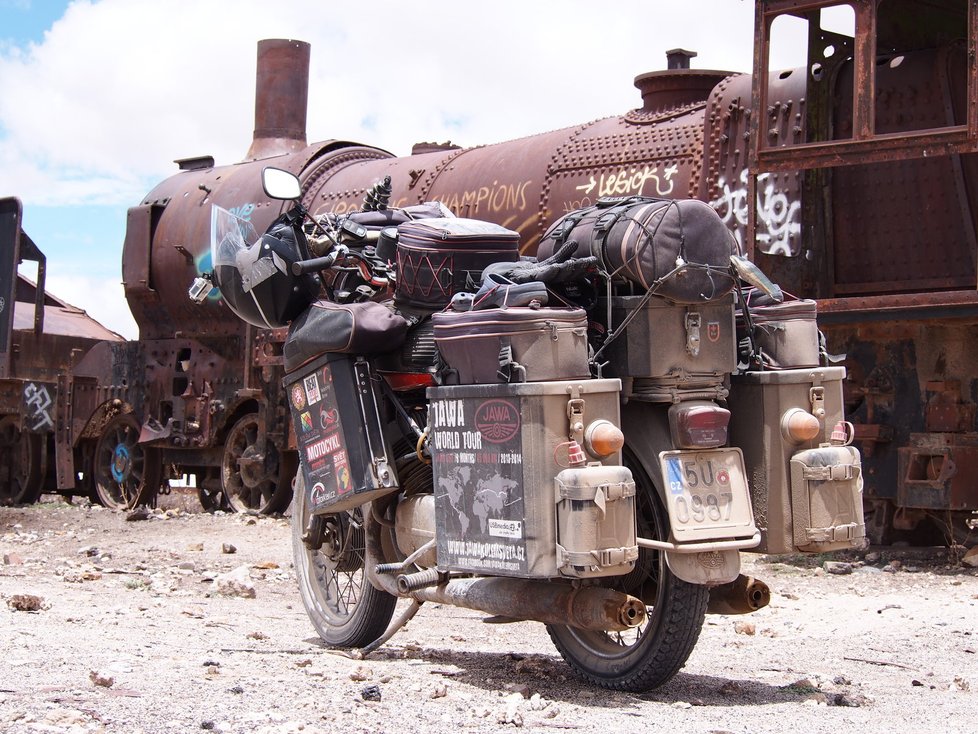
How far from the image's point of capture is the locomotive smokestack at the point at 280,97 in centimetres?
1359

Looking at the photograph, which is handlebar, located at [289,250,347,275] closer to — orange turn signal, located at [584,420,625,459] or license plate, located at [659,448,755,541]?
orange turn signal, located at [584,420,625,459]

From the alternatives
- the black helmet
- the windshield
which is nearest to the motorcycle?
the black helmet

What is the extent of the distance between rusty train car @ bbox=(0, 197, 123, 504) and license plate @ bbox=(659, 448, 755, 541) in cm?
993

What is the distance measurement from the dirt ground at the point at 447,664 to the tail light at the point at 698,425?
80 cm

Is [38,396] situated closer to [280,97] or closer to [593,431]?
[280,97]

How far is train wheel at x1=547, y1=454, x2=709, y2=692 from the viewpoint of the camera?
13.8 feet

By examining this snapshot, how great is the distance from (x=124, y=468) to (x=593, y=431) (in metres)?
10.4

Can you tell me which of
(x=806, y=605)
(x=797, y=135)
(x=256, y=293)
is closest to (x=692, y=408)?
(x=256, y=293)

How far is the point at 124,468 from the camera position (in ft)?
44.4

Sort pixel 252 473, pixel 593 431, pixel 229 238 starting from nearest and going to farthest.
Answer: pixel 593 431 < pixel 229 238 < pixel 252 473

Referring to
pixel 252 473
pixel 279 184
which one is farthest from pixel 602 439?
pixel 252 473

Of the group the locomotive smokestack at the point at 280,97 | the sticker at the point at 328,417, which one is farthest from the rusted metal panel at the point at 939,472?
the locomotive smokestack at the point at 280,97

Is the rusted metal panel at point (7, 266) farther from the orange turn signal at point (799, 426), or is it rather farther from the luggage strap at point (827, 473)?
the luggage strap at point (827, 473)

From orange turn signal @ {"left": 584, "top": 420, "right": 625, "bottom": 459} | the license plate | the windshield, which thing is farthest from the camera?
the windshield
